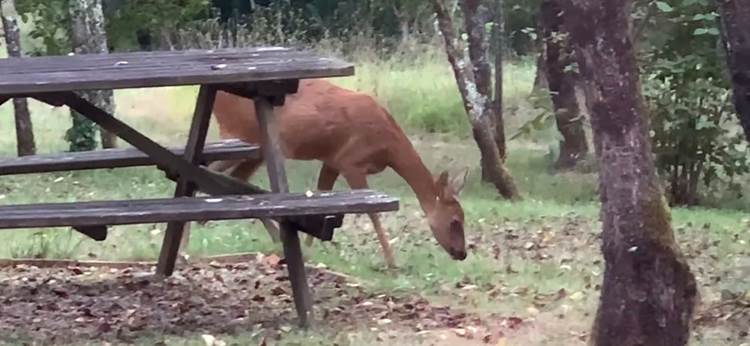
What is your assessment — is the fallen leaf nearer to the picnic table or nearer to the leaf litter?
the leaf litter

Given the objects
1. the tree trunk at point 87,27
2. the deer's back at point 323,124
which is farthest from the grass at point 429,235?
the tree trunk at point 87,27

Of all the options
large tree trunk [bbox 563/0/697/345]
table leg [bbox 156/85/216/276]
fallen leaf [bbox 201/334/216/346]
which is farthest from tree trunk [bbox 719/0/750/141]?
table leg [bbox 156/85/216/276]

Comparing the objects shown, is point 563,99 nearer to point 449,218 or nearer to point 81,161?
point 449,218

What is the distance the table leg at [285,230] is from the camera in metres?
6.67

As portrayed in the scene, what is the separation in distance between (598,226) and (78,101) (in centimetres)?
466

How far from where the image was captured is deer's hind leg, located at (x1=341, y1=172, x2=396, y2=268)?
8711 mm

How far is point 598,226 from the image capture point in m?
10.4

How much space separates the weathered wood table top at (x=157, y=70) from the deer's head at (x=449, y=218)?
1.99 meters

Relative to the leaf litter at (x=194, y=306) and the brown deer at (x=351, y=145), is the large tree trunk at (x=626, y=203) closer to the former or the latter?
the leaf litter at (x=194, y=306)

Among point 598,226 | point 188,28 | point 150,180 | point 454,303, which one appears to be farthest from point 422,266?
point 188,28

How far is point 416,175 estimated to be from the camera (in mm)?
9500

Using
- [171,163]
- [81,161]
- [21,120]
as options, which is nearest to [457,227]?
[171,163]

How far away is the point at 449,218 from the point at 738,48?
13.2 feet

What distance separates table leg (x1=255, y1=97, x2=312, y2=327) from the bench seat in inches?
11.5
